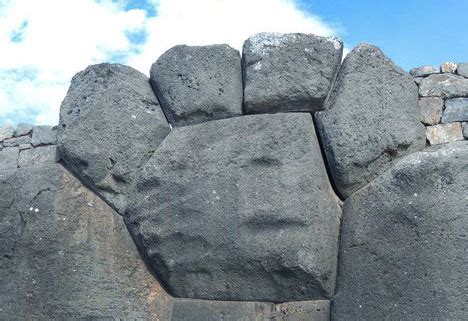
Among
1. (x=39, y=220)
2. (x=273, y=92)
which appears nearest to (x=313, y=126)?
(x=273, y=92)

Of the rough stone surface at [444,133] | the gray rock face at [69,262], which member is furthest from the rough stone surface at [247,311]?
the rough stone surface at [444,133]

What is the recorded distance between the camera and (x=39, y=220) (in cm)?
304

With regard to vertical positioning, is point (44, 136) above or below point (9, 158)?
above

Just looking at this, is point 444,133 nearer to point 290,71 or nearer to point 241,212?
point 290,71

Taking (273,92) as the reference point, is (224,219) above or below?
below

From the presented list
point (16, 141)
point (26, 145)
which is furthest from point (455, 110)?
point (16, 141)

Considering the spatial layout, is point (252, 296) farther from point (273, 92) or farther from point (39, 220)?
point (39, 220)

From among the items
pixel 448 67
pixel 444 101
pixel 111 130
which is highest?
pixel 448 67

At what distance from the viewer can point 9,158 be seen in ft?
11.8

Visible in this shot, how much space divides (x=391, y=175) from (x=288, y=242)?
0.50 m

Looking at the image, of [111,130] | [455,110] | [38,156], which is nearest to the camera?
[455,110]

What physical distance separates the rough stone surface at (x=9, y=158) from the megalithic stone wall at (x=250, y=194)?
30cm

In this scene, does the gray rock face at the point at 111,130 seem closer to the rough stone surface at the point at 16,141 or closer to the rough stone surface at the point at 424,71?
the rough stone surface at the point at 16,141

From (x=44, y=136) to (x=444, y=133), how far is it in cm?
207
